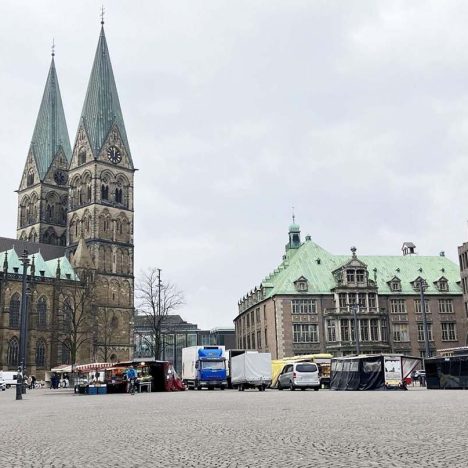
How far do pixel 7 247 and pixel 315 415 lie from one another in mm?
97655

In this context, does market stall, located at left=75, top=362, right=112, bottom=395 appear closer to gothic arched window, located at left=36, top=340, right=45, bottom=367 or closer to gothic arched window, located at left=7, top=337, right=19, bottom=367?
gothic arched window, located at left=7, top=337, right=19, bottom=367

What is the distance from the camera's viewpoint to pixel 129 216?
4624 inches

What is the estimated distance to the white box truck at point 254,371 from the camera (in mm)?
44969

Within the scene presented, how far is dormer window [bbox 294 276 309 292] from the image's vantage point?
257 ft

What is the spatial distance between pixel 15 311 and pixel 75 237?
84.5 feet

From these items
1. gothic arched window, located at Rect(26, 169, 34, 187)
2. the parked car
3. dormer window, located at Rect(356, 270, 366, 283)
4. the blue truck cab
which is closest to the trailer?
the parked car

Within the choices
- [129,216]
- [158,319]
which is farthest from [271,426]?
[129,216]

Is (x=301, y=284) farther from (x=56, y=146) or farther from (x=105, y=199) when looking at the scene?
(x=56, y=146)

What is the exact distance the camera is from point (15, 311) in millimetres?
91688

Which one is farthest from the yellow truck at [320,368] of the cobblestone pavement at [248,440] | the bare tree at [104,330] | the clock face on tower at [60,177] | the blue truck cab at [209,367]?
the clock face on tower at [60,177]

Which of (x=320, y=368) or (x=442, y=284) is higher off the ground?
(x=442, y=284)

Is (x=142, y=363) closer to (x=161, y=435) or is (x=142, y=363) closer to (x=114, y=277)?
(x=161, y=435)

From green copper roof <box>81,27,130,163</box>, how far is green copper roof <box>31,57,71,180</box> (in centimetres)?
831

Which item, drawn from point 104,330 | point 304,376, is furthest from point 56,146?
point 304,376
